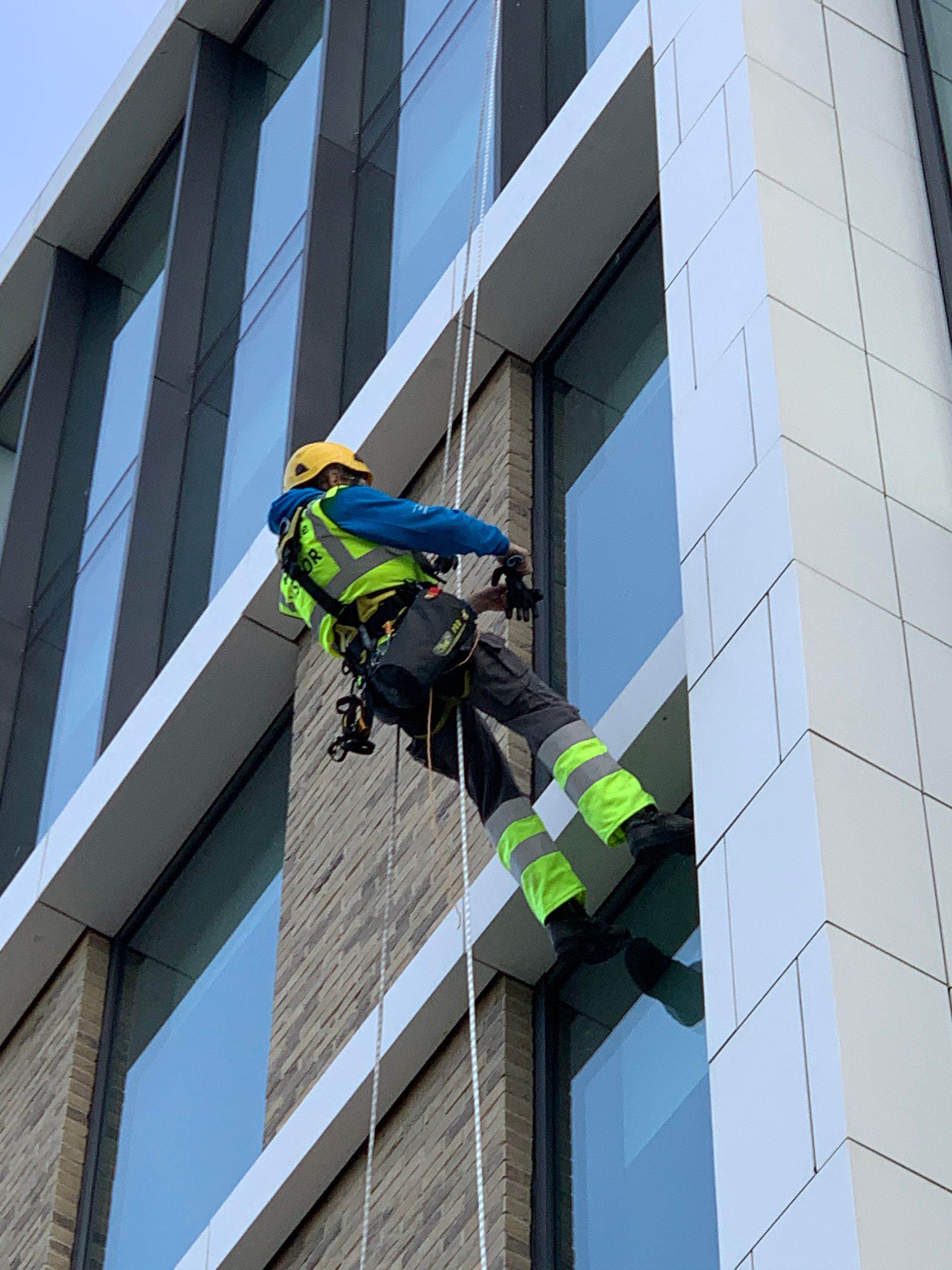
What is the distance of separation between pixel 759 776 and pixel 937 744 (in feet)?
2.13

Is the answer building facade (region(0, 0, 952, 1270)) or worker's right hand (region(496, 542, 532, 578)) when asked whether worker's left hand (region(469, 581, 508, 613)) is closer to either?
Answer: worker's right hand (region(496, 542, 532, 578))

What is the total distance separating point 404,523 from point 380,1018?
7.70ft

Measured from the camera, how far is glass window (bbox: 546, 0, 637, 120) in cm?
1466

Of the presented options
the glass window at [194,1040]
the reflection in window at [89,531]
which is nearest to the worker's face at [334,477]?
the glass window at [194,1040]

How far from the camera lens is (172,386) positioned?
1827cm

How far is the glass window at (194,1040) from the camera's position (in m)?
13.4

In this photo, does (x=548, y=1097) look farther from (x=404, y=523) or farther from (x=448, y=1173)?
(x=404, y=523)

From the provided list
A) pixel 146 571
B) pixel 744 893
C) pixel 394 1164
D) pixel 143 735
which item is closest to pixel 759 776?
pixel 744 893

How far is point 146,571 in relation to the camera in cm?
1730

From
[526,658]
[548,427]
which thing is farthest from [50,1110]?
[548,427]

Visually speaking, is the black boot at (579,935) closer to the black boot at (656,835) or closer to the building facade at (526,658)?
the building facade at (526,658)

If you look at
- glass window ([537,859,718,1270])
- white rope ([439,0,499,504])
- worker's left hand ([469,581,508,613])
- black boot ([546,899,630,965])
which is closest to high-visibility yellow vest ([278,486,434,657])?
worker's left hand ([469,581,508,613])

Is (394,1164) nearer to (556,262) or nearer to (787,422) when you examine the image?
(787,422)

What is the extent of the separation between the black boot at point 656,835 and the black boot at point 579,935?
2.31 feet
